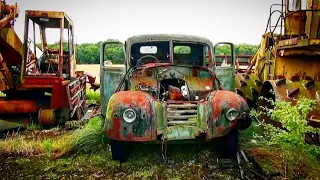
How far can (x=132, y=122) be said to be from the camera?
4.46 metres

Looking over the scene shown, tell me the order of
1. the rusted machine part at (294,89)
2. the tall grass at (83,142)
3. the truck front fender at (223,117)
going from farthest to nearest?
the tall grass at (83,142) < the rusted machine part at (294,89) < the truck front fender at (223,117)

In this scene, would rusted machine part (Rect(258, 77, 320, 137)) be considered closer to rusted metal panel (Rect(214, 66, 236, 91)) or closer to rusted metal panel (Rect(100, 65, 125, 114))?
rusted metal panel (Rect(214, 66, 236, 91))

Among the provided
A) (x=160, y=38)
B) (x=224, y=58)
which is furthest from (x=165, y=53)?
(x=224, y=58)

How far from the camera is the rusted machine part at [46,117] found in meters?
7.14

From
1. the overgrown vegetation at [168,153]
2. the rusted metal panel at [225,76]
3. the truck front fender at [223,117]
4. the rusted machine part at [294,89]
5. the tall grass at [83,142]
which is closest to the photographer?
the overgrown vegetation at [168,153]

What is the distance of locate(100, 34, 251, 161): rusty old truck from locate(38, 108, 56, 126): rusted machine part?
5.42 feet

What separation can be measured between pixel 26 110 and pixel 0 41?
1.63m

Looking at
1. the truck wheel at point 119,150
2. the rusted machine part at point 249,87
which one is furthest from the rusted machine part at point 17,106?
the rusted machine part at point 249,87

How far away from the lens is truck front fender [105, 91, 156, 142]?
4.46 meters

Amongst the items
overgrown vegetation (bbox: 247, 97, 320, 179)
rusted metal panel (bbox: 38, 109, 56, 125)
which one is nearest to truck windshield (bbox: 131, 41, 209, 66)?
rusted metal panel (bbox: 38, 109, 56, 125)

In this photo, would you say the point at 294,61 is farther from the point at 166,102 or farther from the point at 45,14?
the point at 45,14

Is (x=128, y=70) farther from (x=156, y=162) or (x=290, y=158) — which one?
(x=290, y=158)

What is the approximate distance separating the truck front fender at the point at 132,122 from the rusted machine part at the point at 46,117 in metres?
3.12

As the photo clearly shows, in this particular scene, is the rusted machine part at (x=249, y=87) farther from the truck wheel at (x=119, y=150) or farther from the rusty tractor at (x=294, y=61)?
the truck wheel at (x=119, y=150)
